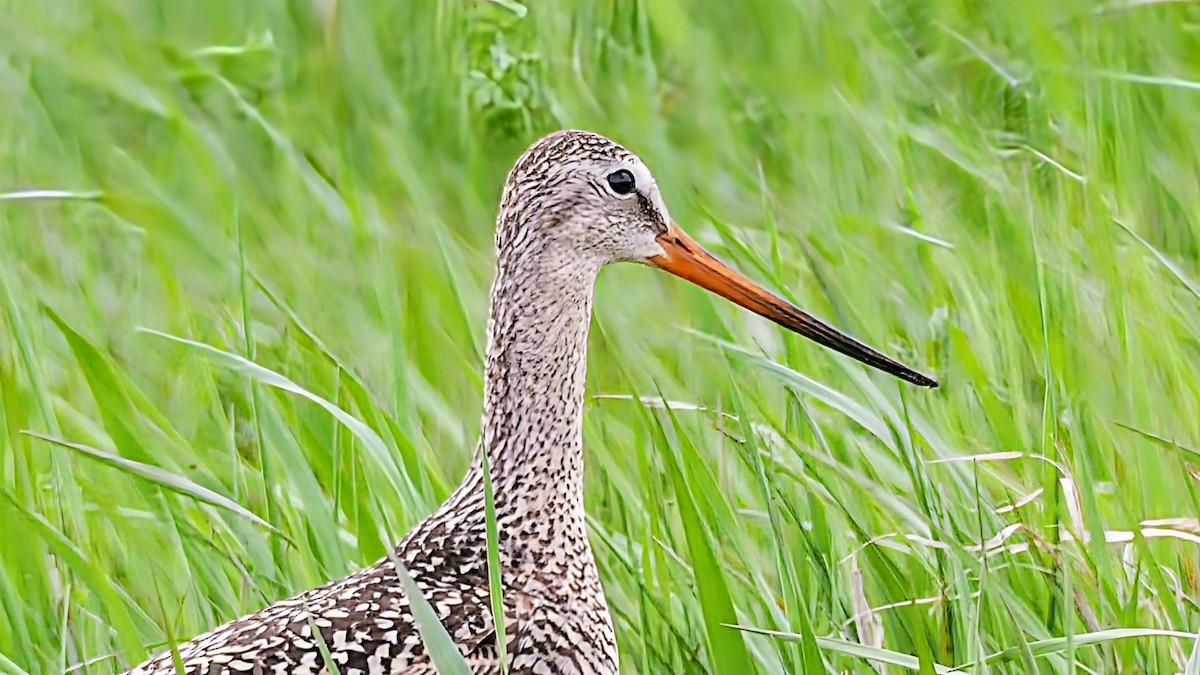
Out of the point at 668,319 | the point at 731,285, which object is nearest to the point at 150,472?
the point at 731,285

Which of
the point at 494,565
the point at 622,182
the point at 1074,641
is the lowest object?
the point at 1074,641

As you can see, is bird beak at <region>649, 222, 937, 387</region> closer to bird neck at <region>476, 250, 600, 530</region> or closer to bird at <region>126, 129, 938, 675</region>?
bird at <region>126, 129, 938, 675</region>

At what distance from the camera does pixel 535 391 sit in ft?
12.8

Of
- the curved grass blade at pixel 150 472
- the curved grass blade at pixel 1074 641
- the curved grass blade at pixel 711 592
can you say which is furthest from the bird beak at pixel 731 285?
the curved grass blade at pixel 150 472

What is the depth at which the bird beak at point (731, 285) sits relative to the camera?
411cm

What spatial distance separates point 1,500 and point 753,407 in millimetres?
1630

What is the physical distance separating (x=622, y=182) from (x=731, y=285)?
290 millimetres

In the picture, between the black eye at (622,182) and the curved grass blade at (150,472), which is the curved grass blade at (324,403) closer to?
the curved grass blade at (150,472)

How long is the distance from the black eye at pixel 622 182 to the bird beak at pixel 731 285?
12 cm

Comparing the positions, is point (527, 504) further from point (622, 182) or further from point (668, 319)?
point (668, 319)

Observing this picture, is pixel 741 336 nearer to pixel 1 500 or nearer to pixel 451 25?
pixel 1 500

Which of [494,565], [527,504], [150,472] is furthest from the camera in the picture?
[527,504]

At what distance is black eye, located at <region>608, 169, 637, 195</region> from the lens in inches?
160

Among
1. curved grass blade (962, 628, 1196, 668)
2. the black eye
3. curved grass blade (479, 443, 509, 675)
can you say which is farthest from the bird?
curved grass blade (962, 628, 1196, 668)
